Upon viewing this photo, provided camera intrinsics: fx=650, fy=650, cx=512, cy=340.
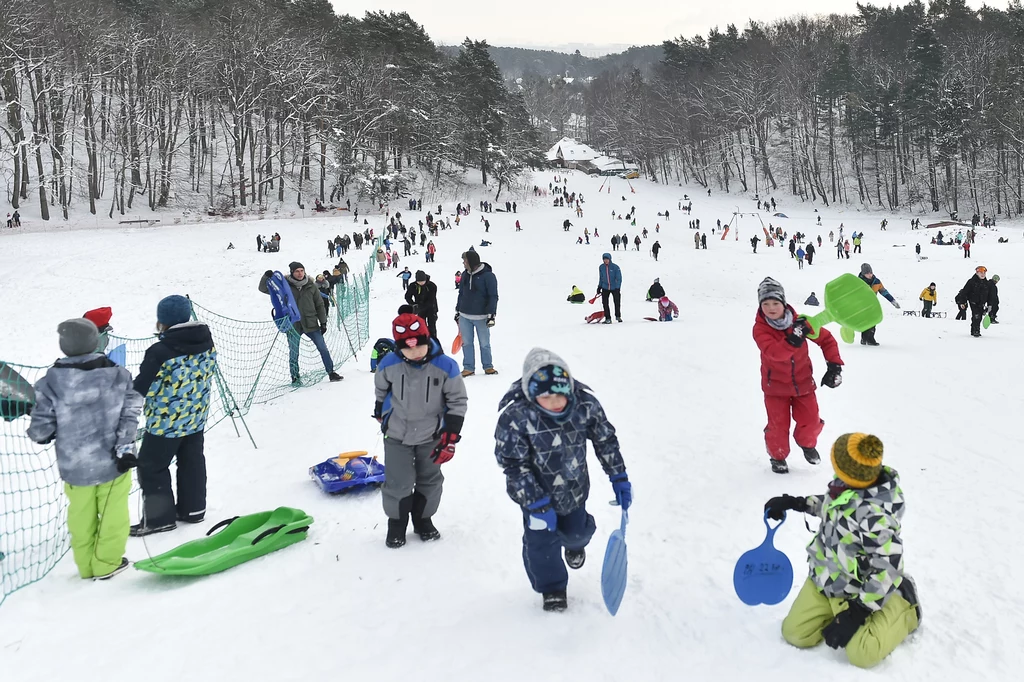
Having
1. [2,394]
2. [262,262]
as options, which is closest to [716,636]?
[2,394]

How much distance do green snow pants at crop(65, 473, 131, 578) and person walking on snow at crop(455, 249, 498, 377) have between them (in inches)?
223

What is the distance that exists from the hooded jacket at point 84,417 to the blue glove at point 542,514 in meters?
2.61

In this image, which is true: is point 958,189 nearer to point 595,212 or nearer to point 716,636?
point 595,212

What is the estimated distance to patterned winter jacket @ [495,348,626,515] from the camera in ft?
11.1

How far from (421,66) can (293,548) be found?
198 feet

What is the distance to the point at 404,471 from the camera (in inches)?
173

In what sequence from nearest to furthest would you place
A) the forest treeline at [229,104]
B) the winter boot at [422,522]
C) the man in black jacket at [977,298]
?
the winter boot at [422,522] → the man in black jacket at [977,298] → the forest treeline at [229,104]

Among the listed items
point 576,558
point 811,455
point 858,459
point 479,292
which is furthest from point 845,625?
point 479,292

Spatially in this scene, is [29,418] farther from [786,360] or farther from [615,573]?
[786,360]

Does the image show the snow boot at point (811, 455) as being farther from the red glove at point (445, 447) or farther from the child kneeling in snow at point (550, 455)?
the red glove at point (445, 447)

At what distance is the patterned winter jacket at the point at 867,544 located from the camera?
3018mm

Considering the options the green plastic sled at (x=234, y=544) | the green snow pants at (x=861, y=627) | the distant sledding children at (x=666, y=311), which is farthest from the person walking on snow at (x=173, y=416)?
the distant sledding children at (x=666, y=311)

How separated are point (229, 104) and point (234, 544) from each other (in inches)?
2119

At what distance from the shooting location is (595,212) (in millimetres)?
54969
